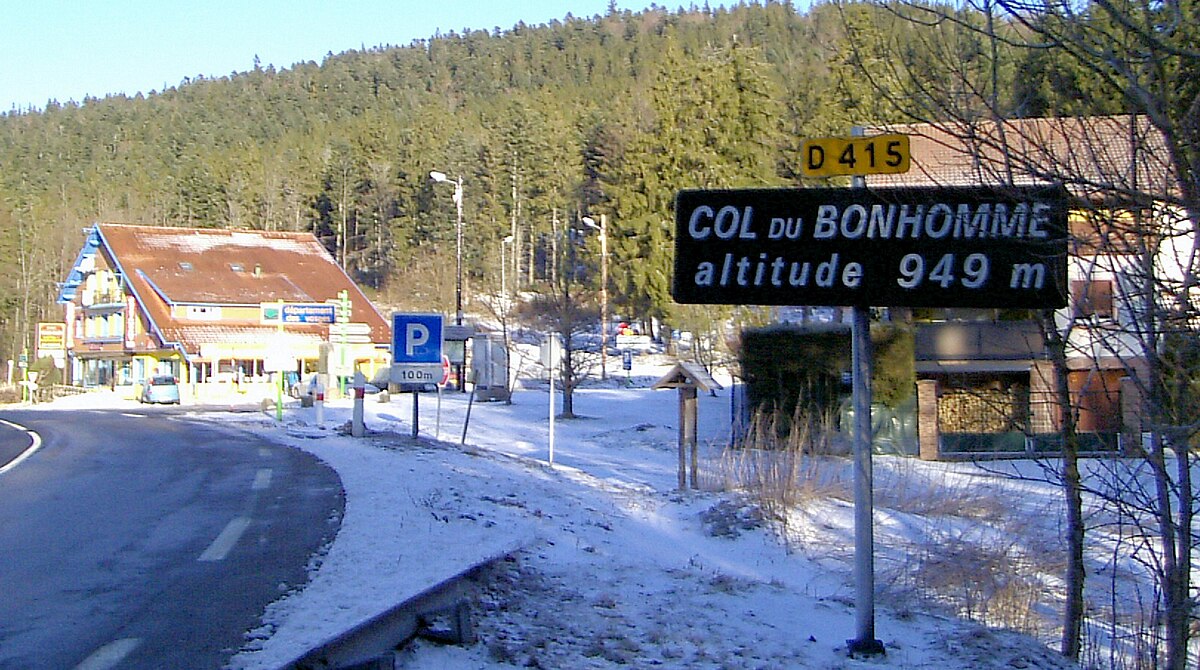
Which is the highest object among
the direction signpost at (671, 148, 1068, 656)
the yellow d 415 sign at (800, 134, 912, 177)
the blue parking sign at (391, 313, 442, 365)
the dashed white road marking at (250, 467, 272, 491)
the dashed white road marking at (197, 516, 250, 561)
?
the yellow d 415 sign at (800, 134, 912, 177)

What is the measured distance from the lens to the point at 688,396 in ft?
60.7

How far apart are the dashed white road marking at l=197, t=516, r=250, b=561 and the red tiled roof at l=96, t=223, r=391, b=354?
4773 centimetres

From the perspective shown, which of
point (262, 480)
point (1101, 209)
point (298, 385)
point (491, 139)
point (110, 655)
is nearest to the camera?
point (1101, 209)

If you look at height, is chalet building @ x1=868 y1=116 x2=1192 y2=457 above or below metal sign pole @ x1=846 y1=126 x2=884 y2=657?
above

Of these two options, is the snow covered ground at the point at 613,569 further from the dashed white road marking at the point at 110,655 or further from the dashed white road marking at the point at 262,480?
the dashed white road marking at the point at 262,480

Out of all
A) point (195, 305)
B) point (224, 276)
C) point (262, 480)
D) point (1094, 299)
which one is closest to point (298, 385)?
point (195, 305)

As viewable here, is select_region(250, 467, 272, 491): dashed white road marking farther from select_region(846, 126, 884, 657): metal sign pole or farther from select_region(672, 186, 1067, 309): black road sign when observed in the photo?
select_region(846, 126, 884, 657): metal sign pole

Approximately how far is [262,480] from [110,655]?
885 centimetres

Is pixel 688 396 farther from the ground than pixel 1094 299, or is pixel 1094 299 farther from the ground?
pixel 1094 299

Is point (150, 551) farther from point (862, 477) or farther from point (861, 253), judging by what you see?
point (861, 253)

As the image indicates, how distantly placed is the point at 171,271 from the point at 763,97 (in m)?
36.3

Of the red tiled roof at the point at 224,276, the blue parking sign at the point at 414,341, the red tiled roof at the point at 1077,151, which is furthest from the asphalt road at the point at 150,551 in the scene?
the red tiled roof at the point at 224,276

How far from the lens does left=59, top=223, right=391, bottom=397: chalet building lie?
58.3 metres

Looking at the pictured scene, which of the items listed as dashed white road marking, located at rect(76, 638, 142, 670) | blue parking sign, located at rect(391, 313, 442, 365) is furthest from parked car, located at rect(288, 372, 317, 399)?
dashed white road marking, located at rect(76, 638, 142, 670)
